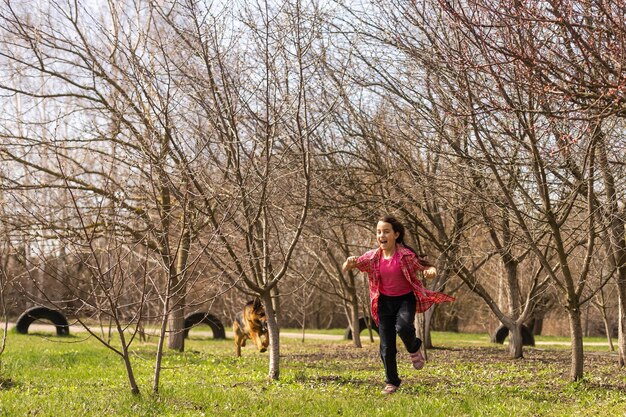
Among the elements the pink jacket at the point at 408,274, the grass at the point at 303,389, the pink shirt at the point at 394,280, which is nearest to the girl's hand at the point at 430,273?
the pink jacket at the point at 408,274

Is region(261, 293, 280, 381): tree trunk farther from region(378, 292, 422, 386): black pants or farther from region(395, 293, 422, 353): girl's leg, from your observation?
region(395, 293, 422, 353): girl's leg

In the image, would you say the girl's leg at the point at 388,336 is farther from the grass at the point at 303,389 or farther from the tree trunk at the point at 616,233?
the tree trunk at the point at 616,233

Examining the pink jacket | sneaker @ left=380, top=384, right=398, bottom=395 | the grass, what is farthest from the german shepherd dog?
sneaker @ left=380, top=384, right=398, bottom=395

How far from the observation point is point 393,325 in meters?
6.94

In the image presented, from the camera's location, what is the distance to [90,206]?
12.3 metres

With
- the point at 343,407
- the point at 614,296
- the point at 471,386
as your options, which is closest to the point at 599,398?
the point at 471,386

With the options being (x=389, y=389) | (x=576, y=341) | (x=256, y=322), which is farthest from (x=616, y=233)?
(x=256, y=322)

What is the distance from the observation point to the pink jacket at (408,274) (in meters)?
6.81

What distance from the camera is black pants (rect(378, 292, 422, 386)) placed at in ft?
22.1

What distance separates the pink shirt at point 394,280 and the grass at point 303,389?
3.05ft

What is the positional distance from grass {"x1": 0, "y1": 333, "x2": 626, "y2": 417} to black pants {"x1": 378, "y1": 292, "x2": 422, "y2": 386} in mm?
272

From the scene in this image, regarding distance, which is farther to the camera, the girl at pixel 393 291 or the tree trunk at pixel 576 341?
the tree trunk at pixel 576 341

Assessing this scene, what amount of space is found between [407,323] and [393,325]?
300 mm

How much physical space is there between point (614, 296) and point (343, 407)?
2044 cm
